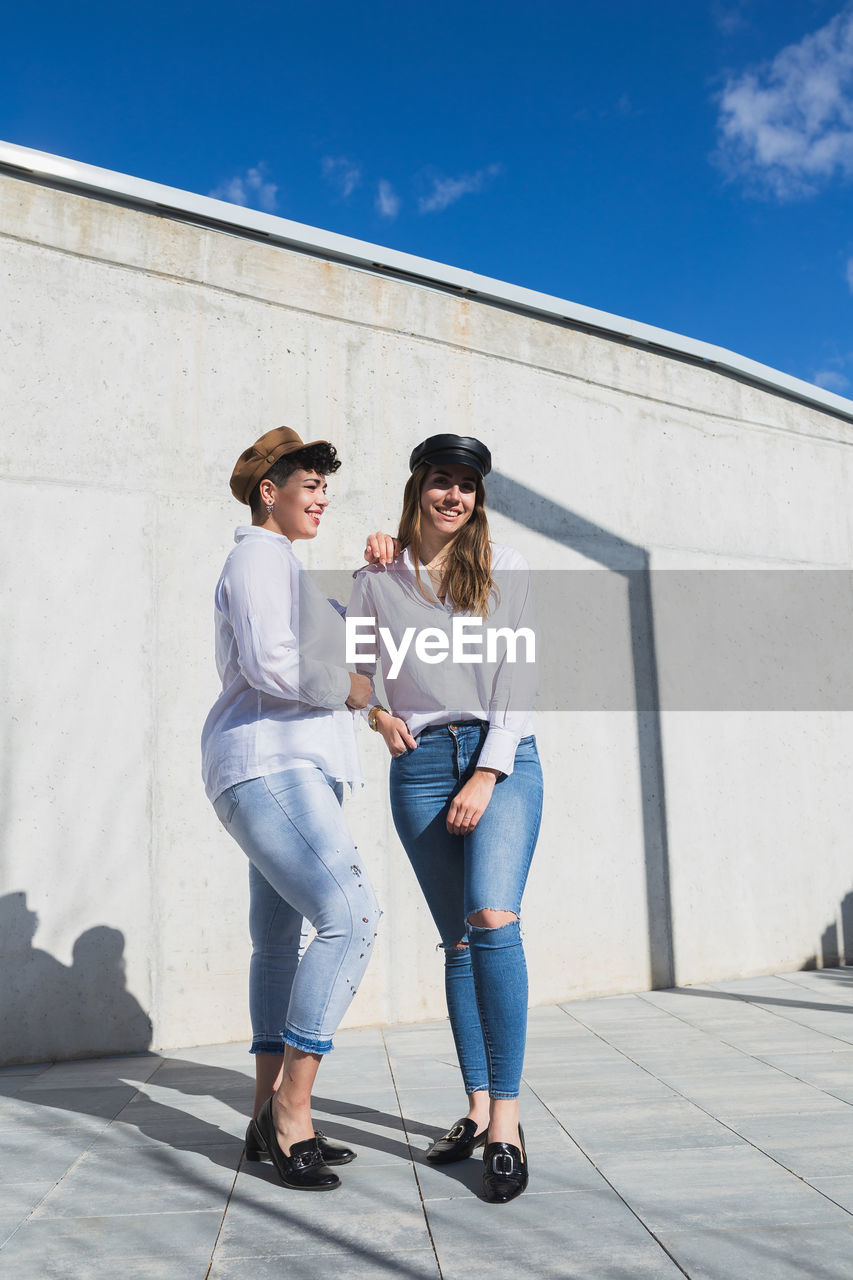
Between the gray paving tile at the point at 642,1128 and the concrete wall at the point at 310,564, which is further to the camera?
the concrete wall at the point at 310,564

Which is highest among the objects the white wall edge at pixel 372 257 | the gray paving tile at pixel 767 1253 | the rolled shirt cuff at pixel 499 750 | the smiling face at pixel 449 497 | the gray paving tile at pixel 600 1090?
the white wall edge at pixel 372 257

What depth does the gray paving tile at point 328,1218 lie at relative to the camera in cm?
185

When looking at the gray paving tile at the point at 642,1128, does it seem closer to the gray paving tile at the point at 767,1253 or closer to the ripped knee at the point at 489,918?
the gray paving tile at the point at 767,1253

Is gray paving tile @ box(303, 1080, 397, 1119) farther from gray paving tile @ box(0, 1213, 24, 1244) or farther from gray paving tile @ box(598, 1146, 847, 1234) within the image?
gray paving tile @ box(0, 1213, 24, 1244)

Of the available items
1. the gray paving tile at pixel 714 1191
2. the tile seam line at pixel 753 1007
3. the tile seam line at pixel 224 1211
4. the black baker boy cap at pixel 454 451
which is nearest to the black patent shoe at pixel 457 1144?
the gray paving tile at pixel 714 1191

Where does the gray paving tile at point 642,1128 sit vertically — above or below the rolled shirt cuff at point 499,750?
below

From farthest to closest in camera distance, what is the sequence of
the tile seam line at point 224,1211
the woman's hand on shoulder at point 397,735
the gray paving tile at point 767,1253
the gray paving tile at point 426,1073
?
the gray paving tile at point 426,1073, the woman's hand on shoulder at point 397,735, the tile seam line at point 224,1211, the gray paving tile at point 767,1253

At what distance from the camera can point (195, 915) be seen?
4.04 meters

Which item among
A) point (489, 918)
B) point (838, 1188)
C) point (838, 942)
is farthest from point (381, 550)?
point (838, 942)

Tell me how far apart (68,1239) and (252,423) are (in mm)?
3281

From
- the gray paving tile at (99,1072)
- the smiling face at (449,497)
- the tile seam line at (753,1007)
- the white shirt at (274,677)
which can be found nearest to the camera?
the white shirt at (274,677)

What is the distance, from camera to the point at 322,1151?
2.32 meters

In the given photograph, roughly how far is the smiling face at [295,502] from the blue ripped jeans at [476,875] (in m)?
0.59

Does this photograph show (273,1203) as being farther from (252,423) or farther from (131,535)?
(252,423)
